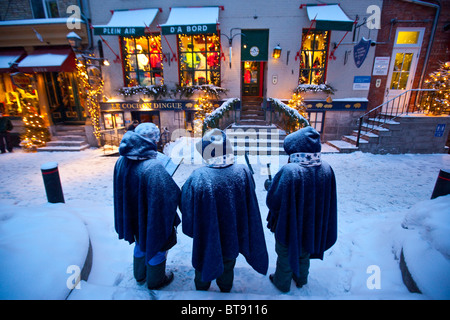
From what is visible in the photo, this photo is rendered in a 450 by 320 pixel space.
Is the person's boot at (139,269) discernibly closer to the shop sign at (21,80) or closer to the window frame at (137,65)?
the window frame at (137,65)

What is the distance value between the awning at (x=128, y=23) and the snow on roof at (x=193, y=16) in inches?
37.0

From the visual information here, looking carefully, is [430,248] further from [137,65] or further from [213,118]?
[137,65]

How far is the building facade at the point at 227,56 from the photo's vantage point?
28.4 feet

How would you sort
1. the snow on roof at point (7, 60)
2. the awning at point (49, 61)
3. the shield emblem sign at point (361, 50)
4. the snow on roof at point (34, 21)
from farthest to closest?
the snow on roof at point (34, 21) → the snow on roof at point (7, 60) → the awning at point (49, 61) → the shield emblem sign at point (361, 50)

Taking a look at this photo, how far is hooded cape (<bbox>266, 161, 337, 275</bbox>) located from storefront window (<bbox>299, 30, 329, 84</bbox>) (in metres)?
8.71

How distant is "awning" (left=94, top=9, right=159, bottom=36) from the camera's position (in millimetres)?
8023

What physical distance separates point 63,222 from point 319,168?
369 cm

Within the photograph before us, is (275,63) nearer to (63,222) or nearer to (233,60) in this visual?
(233,60)

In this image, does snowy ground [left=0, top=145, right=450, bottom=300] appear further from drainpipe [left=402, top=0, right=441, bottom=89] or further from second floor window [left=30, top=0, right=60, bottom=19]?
second floor window [left=30, top=0, right=60, bottom=19]

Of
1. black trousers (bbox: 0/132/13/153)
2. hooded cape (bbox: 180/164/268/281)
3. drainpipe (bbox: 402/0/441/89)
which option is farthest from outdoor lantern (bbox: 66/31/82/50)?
drainpipe (bbox: 402/0/441/89)

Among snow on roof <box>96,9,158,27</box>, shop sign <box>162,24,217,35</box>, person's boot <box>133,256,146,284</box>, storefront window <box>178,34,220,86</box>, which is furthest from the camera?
storefront window <box>178,34,220,86</box>

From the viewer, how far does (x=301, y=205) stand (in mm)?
2109

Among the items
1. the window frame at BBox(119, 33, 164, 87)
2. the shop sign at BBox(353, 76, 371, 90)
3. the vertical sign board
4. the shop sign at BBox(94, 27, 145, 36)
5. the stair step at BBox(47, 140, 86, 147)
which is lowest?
the stair step at BBox(47, 140, 86, 147)

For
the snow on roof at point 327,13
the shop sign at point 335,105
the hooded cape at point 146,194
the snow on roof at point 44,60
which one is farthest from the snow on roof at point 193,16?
the hooded cape at point 146,194
